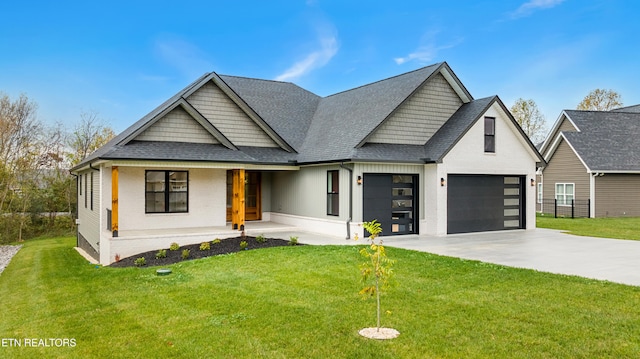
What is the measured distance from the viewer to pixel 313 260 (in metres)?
10.9

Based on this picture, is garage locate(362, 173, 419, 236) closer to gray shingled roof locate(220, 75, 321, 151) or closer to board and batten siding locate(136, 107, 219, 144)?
gray shingled roof locate(220, 75, 321, 151)

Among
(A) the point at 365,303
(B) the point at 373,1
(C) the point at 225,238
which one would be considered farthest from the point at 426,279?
(B) the point at 373,1

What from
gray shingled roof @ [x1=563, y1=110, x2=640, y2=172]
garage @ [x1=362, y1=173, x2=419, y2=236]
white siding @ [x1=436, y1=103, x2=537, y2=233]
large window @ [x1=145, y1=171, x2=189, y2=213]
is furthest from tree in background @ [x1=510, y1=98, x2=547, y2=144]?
large window @ [x1=145, y1=171, x2=189, y2=213]

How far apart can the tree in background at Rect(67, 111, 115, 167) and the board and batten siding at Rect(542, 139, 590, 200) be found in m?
28.3

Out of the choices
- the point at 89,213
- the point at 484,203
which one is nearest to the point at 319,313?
the point at 484,203

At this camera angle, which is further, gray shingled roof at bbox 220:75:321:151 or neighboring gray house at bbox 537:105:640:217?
neighboring gray house at bbox 537:105:640:217

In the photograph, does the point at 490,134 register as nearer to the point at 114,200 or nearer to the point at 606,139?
the point at 114,200

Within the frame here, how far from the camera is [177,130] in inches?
631

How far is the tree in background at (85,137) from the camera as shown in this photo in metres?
30.1

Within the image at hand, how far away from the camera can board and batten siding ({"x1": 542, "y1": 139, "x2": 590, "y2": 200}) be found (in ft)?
85.2

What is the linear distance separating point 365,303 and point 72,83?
84.1ft

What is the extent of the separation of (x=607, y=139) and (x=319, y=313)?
2656 centimetres

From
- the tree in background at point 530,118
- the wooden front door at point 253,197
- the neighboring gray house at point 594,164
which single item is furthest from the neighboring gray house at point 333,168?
the tree in background at point 530,118

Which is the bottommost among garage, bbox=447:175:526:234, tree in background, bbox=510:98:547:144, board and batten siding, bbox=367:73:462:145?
garage, bbox=447:175:526:234
